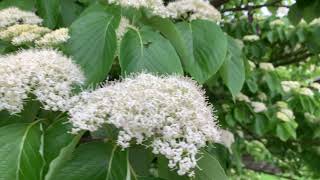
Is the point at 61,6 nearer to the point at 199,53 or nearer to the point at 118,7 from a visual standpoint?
the point at 118,7

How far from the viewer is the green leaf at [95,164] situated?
34.2 inches

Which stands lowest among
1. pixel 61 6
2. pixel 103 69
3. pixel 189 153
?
pixel 189 153

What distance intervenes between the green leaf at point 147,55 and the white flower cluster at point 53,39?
0.42 ft

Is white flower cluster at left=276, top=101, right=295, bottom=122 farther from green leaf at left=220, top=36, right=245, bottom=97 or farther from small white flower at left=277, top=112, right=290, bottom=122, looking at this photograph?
green leaf at left=220, top=36, right=245, bottom=97

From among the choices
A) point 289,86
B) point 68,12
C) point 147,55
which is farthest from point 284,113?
point 147,55

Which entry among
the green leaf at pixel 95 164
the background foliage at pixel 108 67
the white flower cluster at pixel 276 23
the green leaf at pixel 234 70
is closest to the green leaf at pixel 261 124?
the background foliage at pixel 108 67

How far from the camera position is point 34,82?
97 centimetres

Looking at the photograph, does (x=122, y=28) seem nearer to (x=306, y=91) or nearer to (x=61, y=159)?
(x=61, y=159)

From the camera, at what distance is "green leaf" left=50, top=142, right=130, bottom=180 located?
0.87 m

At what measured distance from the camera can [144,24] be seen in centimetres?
137

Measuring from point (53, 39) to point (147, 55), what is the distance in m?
0.20

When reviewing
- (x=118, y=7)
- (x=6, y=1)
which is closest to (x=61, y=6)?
(x=6, y=1)

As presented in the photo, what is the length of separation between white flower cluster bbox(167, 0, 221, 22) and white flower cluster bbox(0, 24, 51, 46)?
1.48 ft

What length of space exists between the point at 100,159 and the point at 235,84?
0.75m
